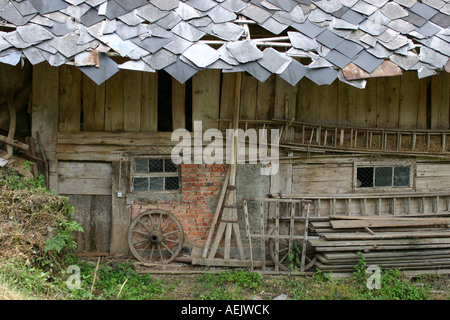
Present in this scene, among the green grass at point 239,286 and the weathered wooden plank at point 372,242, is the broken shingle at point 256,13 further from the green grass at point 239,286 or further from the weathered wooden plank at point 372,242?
the green grass at point 239,286

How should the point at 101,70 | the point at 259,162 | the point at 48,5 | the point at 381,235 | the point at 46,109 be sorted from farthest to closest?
the point at 259,162 → the point at 46,109 → the point at 381,235 → the point at 48,5 → the point at 101,70

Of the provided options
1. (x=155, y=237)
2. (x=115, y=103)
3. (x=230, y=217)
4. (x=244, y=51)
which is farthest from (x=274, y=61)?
(x=155, y=237)

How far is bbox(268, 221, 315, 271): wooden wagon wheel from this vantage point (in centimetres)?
764

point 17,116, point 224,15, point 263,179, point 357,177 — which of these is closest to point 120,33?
point 224,15

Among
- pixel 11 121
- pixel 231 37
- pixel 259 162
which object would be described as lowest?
pixel 259 162

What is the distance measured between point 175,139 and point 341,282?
380 centimetres

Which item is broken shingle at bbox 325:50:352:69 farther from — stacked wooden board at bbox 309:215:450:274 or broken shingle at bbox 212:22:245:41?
stacked wooden board at bbox 309:215:450:274

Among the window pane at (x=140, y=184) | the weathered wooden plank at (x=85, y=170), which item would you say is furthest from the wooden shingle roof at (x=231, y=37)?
the window pane at (x=140, y=184)

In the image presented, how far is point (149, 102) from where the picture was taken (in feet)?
25.9

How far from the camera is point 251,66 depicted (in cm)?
617

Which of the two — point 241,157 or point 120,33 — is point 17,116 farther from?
point 241,157

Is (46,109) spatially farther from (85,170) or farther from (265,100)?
(265,100)

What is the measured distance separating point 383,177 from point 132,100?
16.2 feet

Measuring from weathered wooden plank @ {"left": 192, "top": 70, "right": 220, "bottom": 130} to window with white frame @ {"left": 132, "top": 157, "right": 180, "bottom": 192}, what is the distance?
1011mm
